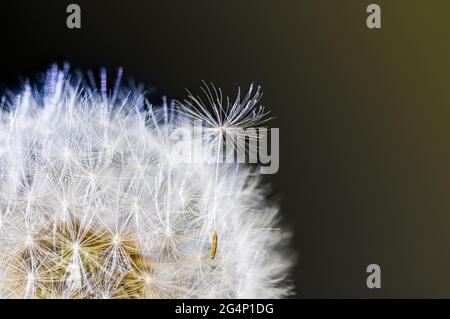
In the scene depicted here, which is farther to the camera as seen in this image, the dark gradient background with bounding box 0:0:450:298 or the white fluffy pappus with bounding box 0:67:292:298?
the dark gradient background with bounding box 0:0:450:298

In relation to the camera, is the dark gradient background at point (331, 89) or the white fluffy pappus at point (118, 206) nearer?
the white fluffy pappus at point (118, 206)

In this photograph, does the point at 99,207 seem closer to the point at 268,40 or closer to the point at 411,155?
the point at 268,40

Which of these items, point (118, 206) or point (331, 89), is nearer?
point (118, 206)

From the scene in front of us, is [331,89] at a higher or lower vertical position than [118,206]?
higher
